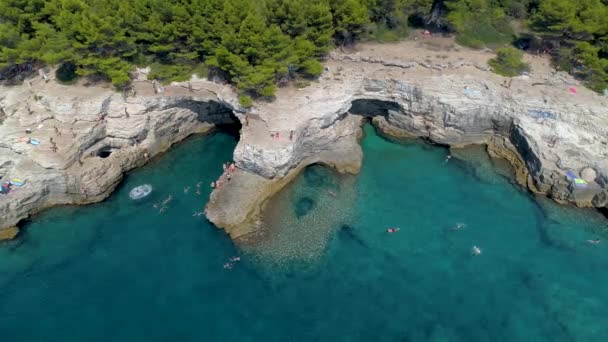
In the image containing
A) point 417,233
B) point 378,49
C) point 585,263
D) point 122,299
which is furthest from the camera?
point 378,49

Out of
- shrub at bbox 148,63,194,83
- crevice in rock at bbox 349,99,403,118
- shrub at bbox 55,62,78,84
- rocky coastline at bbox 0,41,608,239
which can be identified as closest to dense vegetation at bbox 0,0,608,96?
shrub at bbox 148,63,194,83

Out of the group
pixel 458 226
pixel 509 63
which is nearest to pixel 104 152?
pixel 458 226

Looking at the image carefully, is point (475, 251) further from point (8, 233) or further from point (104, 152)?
point (8, 233)

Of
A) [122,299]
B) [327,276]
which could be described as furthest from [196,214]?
[327,276]

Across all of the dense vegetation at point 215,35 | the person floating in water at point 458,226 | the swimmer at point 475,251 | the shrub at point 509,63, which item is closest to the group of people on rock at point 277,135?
the dense vegetation at point 215,35

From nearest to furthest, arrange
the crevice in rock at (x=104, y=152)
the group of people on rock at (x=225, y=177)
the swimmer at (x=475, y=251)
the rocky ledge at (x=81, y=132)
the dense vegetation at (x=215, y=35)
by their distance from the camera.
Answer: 1. the swimmer at (x=475, y=251)
2. the rocky ledge at (x=81, y=132)
3. the group of people on rock at (x=225, y=177)
4. the dense vegetation at (x=215, y=35)
5. the crevice in rock at (x=104, y=152)

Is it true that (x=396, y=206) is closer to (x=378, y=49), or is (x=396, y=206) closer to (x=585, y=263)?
(x=585, y=263)

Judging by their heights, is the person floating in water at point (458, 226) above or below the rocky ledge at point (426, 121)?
below

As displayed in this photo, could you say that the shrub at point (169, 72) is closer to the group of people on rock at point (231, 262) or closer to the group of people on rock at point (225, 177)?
the group of people on rock at point (225, 177)
